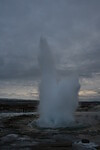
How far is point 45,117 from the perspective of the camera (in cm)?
3067

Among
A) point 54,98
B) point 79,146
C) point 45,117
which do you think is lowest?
point 79,146

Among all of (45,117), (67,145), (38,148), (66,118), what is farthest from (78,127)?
(38,148)

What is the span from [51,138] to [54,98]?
11.9 meters

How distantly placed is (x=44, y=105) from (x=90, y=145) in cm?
1553

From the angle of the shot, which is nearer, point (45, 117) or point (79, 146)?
point (79, 146)

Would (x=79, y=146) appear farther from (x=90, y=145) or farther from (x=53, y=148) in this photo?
(x=53, y=148)

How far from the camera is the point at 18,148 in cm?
1567

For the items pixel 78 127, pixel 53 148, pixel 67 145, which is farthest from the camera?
pixel 78 127

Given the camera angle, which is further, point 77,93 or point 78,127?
point 77,93

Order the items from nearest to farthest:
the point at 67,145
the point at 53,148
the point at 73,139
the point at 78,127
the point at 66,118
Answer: the point at 53,148 → the point at 67,145 → the point at 73,139 → the point at 78,127 → the point at 66,118

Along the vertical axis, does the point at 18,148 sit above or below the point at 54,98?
below

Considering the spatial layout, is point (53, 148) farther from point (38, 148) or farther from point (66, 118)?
point (66, 118)

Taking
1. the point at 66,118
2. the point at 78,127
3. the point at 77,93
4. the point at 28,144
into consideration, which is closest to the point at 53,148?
the point at 28,144

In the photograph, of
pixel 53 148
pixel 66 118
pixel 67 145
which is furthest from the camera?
pixel 66 118
